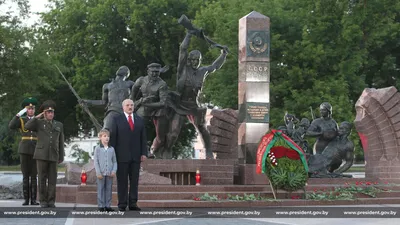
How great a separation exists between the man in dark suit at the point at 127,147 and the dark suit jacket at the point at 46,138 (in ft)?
5.76

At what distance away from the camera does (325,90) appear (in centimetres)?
3531

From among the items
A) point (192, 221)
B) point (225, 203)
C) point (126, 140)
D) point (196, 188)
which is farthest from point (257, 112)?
point (192, 221)

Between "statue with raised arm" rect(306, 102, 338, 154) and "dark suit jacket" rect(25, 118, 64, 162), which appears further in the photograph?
"statue with raised arm" rect(306, 102, 338, 154)

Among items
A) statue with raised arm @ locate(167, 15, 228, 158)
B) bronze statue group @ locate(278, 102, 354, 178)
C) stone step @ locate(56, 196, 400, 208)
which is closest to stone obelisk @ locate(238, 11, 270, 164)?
statue with raised arm @ locate(167, 15, 228, 158)

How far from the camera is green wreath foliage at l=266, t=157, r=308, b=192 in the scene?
51.3 feet

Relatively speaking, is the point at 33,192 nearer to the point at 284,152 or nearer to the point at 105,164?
the point at 105,164

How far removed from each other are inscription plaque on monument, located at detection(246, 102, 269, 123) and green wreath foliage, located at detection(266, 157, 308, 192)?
357 centimetres

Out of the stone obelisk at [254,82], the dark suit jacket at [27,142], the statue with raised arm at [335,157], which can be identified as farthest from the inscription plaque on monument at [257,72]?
the dark suit jacket at [27,142]

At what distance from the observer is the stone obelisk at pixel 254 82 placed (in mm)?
19312

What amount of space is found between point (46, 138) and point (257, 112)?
6390mm

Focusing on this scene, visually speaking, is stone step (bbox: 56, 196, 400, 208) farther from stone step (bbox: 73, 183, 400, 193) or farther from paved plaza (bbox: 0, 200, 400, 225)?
paved plaza (bbox: 0, 200, 400, 225)

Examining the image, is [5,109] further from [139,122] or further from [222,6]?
[139,122]

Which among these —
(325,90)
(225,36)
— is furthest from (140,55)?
(325,90)

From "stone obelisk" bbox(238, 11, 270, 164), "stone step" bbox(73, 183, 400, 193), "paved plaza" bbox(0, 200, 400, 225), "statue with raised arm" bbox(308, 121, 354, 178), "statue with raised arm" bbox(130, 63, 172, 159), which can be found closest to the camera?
"paved plaza" bbox(0, 200, 400, 225)
